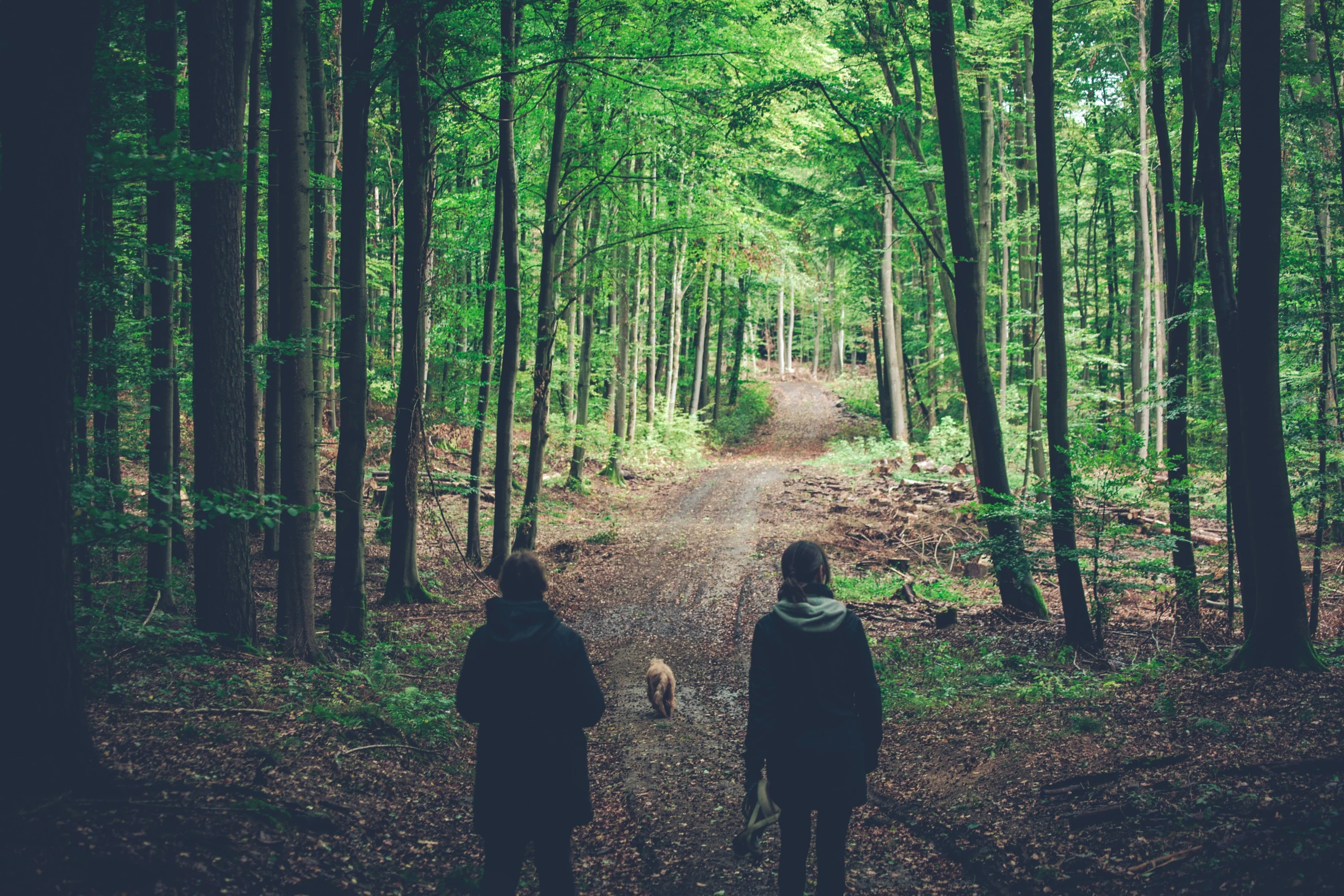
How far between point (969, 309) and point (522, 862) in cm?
897

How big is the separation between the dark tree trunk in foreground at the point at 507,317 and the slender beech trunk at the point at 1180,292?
8600 mm

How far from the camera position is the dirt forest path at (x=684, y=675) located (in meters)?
5.03

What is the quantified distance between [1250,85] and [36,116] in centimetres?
871

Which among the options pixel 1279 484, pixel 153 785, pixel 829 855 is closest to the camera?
pixel 829 855


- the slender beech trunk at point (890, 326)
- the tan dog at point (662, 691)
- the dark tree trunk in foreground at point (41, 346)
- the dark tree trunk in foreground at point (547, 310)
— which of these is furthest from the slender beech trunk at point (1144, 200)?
the dark tree trunk in foreground at point (41, 346)

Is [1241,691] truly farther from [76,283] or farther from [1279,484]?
[76,283]

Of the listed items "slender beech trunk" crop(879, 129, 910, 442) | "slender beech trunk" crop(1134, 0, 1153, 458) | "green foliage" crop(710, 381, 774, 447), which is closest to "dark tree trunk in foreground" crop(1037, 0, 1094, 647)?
"slender beech trunk" crop(1134, 0, 1153, 458)

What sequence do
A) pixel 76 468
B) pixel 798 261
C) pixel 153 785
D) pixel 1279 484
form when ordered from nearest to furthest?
1. pixel 153 785
2. pixel 1279 484
3. pixel 76 468
4. pixel 798 261

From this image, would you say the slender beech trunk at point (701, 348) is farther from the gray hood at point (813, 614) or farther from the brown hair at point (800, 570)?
the gray hood at point (813, 614)

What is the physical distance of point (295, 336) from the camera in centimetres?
780

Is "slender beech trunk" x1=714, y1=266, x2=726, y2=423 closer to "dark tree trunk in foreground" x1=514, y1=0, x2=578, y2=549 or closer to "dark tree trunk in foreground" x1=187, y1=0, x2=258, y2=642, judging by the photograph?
"dark tree trunk in foreground" x1=514, y1=0, x2=578, y2=549

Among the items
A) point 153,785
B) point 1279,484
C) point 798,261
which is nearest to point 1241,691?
point 1279,484

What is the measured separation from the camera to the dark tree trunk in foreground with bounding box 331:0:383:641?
8703mm

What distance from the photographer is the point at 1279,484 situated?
268 inches
